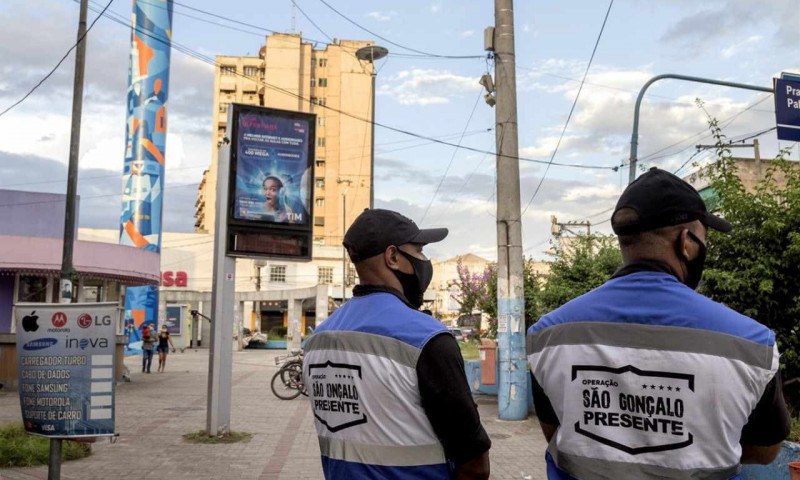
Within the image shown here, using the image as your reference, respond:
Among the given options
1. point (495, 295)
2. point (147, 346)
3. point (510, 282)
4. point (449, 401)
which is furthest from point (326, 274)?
point (449, 401)

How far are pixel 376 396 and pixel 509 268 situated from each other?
10.9 m

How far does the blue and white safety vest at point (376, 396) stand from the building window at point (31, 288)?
2016cm

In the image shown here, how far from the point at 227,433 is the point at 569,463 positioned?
32.8 feet

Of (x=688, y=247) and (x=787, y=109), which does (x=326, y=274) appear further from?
(x=688, y=247)

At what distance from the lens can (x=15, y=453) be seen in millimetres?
9453

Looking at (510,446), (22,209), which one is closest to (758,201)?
(510,446)

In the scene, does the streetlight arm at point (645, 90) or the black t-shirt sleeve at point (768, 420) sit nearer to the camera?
the black t-shirt sleeve at point (768, 420)

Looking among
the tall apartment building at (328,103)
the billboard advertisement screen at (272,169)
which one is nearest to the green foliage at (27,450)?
the billboard advertisement screen at (272,169)

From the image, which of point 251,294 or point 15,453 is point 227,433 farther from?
point 251,294

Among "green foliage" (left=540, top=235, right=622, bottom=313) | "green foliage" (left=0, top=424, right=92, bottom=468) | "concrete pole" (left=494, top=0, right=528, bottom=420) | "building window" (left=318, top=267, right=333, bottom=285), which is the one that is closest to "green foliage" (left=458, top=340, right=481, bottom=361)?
"green foliage" (left=540, top=235, right=622, bottom=313)

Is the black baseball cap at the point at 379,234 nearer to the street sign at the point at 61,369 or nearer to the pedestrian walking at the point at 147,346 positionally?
the street sign at the point at 61,369

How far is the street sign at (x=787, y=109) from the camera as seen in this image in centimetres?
1207

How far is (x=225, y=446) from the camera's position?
1095 cm

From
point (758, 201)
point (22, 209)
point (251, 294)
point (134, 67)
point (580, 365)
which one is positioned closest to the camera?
point (580, 365)
